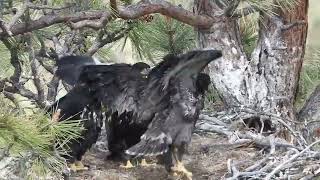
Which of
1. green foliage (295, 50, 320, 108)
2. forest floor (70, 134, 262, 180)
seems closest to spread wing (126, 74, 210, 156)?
forest floor (70, 134, 262, 180)

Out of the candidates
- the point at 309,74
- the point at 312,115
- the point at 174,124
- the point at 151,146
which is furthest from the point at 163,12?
the point at 309,74

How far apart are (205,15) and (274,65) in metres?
0.44

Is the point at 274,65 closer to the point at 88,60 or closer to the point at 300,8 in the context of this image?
the point at 300,8

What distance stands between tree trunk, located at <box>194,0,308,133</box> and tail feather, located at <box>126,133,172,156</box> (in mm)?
820

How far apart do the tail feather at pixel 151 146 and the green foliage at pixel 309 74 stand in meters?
1.51

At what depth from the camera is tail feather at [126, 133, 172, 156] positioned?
8.71 ft

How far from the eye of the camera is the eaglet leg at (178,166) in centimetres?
281

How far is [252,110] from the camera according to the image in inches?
132

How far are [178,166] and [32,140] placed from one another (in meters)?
0.97

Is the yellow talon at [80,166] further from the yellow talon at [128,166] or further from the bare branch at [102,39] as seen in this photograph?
the bare branch at [102,39]

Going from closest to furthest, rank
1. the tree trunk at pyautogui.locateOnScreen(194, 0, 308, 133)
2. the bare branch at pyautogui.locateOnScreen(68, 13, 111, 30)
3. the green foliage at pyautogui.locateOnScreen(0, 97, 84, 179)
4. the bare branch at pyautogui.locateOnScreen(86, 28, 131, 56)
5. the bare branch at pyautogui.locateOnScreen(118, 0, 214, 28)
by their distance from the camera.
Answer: the green foliage at pyautogui.locateOnScreen(0, 97, 84, 179), the bare branch at pyautogui.locateOnScreen(68, 13, 111, 30), the bare branch at pyautogui.locateOnScreen(118, 0, 214, 28), the bare branch at pyautogui.locateOnScreen(86, 28, 131, 56), the tree trunk at pyautogui.locateOnScreen(194, 0, 308, 133)

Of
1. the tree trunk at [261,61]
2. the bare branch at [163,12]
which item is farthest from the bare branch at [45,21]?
the tree trunk at [261,61]

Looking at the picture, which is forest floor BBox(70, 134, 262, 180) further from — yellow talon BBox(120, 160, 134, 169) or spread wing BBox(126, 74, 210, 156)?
spread wing BBox(126, 74, 210, 156)

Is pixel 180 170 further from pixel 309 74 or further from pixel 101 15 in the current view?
pixel 309 74
